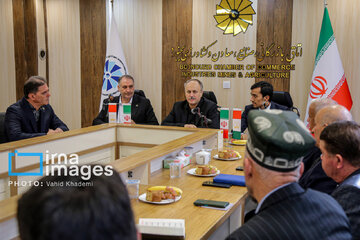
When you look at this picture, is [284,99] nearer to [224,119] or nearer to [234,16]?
[224,119]

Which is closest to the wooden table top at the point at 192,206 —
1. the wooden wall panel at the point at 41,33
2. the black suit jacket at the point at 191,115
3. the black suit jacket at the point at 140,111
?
the black suit jacket at the point at 191,115

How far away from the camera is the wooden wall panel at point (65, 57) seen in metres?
6.90

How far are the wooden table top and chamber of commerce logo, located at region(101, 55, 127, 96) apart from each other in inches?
153

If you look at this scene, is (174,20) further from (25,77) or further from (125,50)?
(25,77)

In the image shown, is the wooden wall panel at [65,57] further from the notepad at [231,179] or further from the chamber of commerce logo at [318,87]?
the notepad at [231,179]

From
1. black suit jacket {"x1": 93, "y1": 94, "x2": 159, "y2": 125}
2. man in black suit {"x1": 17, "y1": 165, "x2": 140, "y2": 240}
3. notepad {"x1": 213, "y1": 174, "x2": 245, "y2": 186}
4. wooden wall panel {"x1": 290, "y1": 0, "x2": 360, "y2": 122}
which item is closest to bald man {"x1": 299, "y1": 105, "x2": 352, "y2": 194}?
notepad {"x1": 213, "y1": 174, "x2": 245, "y2": 186}

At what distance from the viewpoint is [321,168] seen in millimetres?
2283

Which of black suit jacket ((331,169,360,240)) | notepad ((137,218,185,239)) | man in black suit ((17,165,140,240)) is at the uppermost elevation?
man in black suit ((17,165,140,240))

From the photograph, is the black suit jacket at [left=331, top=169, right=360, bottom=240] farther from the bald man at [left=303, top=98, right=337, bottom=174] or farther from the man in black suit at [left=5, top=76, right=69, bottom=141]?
the man in black suit at [left=5, top=76, right=69, bottom=141]

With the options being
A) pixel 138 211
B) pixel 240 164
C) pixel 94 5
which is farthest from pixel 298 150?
pixel 94 5

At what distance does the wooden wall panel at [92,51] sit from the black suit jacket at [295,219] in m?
5.93

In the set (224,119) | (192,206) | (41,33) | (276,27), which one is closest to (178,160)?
(192,206)

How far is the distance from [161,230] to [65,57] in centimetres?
599

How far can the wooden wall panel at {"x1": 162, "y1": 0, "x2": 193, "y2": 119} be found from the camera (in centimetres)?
612
